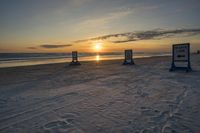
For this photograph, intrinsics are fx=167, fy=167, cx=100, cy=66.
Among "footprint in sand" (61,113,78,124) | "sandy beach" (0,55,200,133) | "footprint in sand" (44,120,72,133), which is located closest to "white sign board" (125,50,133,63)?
"sandy beach" (0,55,200,133)

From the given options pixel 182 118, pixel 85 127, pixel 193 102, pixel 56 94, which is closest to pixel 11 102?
pixel 56 94

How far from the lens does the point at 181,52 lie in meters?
11.4

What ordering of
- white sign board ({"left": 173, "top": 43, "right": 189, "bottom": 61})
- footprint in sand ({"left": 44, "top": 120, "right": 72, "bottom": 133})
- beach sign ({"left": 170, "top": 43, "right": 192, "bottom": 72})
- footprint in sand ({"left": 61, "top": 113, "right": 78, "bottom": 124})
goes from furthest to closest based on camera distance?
white sign board ({"left": 173, "top": 43, "right": 189, "bottom": 61})
beach sign ({"left": 170, "top": 43, "right": 192, "bottom": 72})
footprint in sand ({"left": 61, "top": 113, "right": 78, "bottom": 124})
footprint in sand ({"left": 44, "top": 120, "right": 72, "bottom": 133})

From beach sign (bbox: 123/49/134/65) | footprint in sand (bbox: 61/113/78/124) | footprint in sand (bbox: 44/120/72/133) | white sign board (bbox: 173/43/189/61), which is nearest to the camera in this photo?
footprint in sand (bbox: 44/120/72/133)

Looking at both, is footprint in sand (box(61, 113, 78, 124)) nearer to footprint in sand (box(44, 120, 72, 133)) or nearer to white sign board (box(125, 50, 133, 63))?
footprint in sand (box(44, 120, 72, 133))

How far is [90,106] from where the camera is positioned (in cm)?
448

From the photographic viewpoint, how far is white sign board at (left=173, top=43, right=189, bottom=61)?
11069 millimetres

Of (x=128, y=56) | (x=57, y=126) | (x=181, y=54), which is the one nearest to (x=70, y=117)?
(x=57, y=126)

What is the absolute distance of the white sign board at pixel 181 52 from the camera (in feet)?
36.3

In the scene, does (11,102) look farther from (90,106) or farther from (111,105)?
(111,105)

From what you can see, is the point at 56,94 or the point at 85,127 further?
the point at 56,94

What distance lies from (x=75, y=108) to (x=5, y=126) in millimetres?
1606

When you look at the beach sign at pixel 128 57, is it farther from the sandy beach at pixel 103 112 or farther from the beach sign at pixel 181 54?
the sandy beach at pixel 103 112

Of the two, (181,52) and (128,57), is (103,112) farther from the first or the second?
(128,57)
